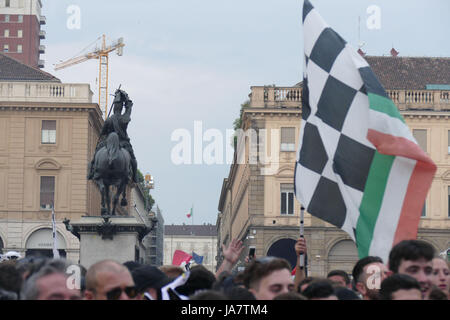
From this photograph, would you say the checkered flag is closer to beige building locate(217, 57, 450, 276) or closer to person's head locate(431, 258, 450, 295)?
person's head locate(431, 258, 450, 295)

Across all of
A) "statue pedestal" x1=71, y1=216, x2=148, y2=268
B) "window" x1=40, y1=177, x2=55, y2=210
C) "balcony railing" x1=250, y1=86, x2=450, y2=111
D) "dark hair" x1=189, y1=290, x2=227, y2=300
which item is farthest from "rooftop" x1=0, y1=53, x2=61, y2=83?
"dark hair" x1=189, y1=290, x2=227, y2=300

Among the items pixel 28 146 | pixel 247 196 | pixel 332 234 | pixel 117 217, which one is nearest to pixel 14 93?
pixel 28 146

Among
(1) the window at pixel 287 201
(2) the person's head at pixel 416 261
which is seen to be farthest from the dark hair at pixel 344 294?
(1) the window at pixel 287 201

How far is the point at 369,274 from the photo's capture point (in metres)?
9.17

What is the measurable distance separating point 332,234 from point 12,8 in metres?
62.7

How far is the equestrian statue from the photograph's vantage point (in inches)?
843

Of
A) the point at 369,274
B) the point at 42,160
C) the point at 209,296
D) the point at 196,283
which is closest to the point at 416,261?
the point at 369,274

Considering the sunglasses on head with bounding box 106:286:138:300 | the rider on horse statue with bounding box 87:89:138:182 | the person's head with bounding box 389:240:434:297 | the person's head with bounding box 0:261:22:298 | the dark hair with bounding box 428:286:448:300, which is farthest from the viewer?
the rider on horse statue with bounding box 87:89:138:182

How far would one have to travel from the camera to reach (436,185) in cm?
6328

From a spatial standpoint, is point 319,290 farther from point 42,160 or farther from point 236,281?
point 42,160

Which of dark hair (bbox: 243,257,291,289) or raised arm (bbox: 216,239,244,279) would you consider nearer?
dark hair (bbox: 243,257,291,289)

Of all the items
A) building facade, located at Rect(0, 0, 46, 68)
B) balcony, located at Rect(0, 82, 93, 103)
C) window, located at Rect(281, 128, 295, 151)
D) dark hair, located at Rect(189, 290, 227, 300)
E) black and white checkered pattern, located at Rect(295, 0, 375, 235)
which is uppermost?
building facade, located at Rect(0, 0, 46, 68)

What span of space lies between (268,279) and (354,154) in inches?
119

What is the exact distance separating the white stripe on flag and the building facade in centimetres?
10636
